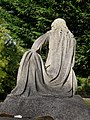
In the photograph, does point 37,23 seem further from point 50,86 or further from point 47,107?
point 47,107

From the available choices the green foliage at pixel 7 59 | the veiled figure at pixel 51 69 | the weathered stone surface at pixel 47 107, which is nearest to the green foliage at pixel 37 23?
the green foliage at pixel 7 59

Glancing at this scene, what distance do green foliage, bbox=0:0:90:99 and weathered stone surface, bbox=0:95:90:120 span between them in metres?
13.7

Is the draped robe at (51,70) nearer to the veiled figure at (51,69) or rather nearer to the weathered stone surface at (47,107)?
the veiled figure at (51,69)

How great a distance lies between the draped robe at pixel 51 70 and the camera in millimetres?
7379

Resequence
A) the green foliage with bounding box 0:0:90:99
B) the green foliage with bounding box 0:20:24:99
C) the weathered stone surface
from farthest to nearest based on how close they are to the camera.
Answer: the green foliage with bounding box 0:20:24:99 → the green foliage with bounding box 0:0:90:99 → the weathered stone surface

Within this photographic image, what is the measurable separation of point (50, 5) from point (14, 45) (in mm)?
4145

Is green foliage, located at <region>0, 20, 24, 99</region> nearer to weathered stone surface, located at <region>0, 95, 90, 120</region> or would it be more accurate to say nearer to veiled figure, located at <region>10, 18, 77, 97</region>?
veiled figure, located at <region>10, 18, 77, 97</region>

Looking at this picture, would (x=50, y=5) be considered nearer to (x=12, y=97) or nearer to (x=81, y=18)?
(x=81, y=18)

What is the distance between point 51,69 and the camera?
314 inches

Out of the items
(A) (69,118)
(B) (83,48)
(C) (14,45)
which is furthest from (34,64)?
(C) (14,45)

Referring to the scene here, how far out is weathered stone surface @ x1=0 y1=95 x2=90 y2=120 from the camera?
678 centimetres

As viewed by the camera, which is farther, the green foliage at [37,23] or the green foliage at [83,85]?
the green foliage at [37,23]

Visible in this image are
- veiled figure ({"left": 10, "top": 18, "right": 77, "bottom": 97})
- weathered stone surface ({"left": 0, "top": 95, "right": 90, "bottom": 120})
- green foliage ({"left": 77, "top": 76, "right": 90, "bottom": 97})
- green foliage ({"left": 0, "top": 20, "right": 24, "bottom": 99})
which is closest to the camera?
weathered stone surface ({"left": 0, "top": 95, "right": 90, "bottom": 120})

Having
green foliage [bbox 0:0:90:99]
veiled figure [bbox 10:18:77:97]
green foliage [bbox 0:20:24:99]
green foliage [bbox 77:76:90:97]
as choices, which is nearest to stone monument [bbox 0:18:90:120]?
veiled figure [bbox 10:18:77:97]
